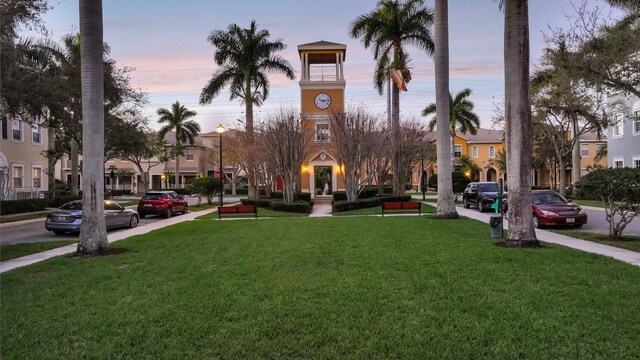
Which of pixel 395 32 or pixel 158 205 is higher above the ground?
pixel 395 32

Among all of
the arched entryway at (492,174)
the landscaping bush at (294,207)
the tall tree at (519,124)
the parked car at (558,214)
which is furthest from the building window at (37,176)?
the arched entryway at (492,174)

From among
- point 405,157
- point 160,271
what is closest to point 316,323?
point 160,271

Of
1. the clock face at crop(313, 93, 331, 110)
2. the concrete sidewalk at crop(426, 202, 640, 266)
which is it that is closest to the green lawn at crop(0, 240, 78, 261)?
the concrete sidewalk at crop(426, 202, 640, 266)

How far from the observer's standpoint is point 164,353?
4289 mm

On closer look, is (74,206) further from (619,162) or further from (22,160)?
(619,162)

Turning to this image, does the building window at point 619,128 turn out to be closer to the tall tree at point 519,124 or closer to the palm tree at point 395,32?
the palm tree at point 395,32

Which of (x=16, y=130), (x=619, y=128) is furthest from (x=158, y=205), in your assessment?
(x=619, y=128)

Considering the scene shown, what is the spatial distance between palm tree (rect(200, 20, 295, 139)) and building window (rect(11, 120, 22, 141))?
13.9 m

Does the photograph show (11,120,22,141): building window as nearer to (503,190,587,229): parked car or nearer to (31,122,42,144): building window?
(31,122,42,144): building window

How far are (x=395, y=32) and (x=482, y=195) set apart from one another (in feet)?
40.7

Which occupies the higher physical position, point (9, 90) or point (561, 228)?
point (9, 90)

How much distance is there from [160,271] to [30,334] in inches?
134

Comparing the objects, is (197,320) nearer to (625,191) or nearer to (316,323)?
(316,323)

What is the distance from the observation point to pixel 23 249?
12758 mm
